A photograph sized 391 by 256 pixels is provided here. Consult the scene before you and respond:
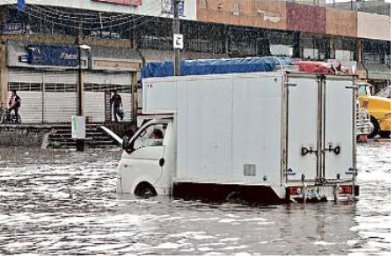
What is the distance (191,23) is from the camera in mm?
59719

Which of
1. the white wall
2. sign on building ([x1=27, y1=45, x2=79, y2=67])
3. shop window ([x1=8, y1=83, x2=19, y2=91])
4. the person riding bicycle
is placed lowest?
the person riding bicycle

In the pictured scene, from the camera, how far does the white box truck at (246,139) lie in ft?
57.4

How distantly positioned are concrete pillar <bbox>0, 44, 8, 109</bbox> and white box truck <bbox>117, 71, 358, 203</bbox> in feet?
101

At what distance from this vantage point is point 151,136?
63.6ft

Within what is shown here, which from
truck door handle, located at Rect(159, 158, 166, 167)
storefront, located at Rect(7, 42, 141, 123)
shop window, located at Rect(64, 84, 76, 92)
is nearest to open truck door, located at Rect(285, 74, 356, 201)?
truck door handle, located at Rect(159, 158, 166, 167)

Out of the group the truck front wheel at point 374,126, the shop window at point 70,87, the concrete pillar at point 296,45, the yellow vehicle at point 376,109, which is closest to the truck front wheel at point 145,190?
the yellow vehicle at point 376,109

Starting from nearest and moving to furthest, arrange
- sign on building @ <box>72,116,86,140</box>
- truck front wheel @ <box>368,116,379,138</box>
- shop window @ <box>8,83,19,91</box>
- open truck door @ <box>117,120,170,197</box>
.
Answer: open truck door @ <box>117,120,170,197</box> < sign on building @ <box>72,116,86,140</box> < truck front wheel @ <box>368,116,379,138</box> < shop window @ <box>8,83,19,91</box>

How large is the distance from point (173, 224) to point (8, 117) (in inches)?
1339

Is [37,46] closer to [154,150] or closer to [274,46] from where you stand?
[274,46]

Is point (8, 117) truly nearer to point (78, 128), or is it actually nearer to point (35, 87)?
point (35, 87)

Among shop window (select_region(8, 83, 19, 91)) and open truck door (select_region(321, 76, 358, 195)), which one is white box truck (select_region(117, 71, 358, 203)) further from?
shop window (select_region(8, 83, 19, 91))

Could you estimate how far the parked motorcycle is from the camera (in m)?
47.5

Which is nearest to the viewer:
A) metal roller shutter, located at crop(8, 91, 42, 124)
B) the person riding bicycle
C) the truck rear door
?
the truck rear door

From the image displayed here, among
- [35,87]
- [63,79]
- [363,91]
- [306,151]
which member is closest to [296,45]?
[63,79]
